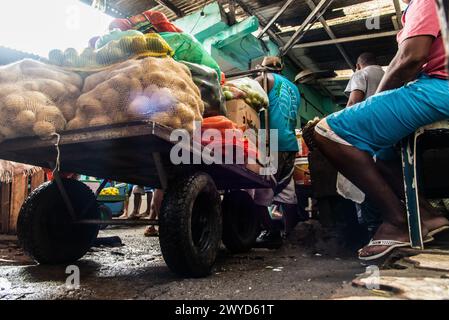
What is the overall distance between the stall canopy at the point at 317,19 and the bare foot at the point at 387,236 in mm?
4855

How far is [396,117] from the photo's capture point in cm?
223

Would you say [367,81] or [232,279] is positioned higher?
[367,81]

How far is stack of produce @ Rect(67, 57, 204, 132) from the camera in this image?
195 cm

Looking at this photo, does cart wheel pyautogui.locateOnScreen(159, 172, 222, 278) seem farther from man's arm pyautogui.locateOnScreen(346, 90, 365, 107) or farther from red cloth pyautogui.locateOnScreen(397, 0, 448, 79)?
man's arm pyautogui.locateOnScreen(346, 90, 365, 107)

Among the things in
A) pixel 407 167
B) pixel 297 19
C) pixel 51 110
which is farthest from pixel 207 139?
pixel 297 19

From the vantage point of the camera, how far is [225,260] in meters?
3.11

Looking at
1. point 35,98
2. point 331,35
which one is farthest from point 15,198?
point 331,35

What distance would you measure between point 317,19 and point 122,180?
5241 millimetres

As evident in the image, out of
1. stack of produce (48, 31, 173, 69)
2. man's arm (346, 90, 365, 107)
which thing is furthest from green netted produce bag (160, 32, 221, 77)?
man's arm (346, 90, 365, 107)

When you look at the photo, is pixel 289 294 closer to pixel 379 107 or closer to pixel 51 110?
pixel 379 107

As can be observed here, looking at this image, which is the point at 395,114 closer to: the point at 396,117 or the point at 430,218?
the point at 396,117

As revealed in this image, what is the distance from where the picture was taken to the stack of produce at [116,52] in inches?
86.3

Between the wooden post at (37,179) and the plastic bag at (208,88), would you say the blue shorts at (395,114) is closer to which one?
the plastic bag at (208,88)

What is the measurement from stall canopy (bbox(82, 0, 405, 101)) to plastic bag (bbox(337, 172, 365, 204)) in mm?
4208
